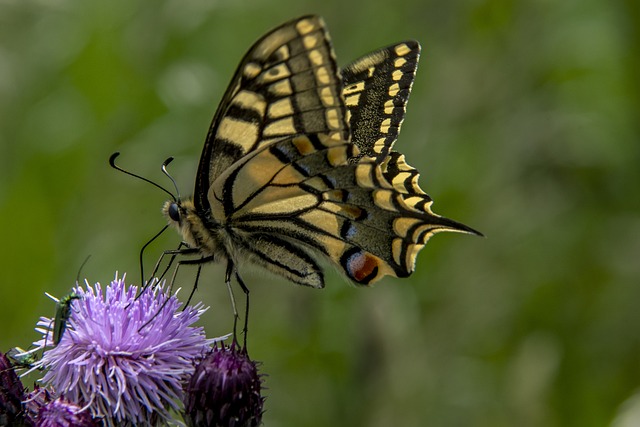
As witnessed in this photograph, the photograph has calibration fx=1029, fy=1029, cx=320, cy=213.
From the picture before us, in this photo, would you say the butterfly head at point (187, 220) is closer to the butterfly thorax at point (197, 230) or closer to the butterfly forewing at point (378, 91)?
the butterfly thorax at point (197, 230)

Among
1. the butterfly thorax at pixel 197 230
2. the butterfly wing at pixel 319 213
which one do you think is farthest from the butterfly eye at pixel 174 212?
the butterfly wing at pixel 319 213

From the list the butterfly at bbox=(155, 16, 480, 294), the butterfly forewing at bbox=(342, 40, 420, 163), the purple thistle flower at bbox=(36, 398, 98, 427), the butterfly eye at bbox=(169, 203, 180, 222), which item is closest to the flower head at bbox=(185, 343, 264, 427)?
the purple thistle flower at bbox=(36, 398, 98, 427)

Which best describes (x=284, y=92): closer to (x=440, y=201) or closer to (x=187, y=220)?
(x=187, y=220)

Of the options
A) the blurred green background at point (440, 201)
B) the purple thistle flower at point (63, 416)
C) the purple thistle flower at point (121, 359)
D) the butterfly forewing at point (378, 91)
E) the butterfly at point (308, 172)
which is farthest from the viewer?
the blurred green background at point (440, 201)

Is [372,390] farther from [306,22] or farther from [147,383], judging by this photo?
[306,22]

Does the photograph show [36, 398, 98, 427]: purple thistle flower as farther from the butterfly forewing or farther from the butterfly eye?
the butterfly forewing

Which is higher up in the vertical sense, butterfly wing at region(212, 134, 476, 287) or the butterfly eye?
→ the butterfly eye

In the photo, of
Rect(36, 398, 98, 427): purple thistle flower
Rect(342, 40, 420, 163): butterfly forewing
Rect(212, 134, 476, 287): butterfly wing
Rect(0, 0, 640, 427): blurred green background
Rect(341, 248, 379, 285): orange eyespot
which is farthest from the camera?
Rect(0, 0, 640, 427): blurred green background
